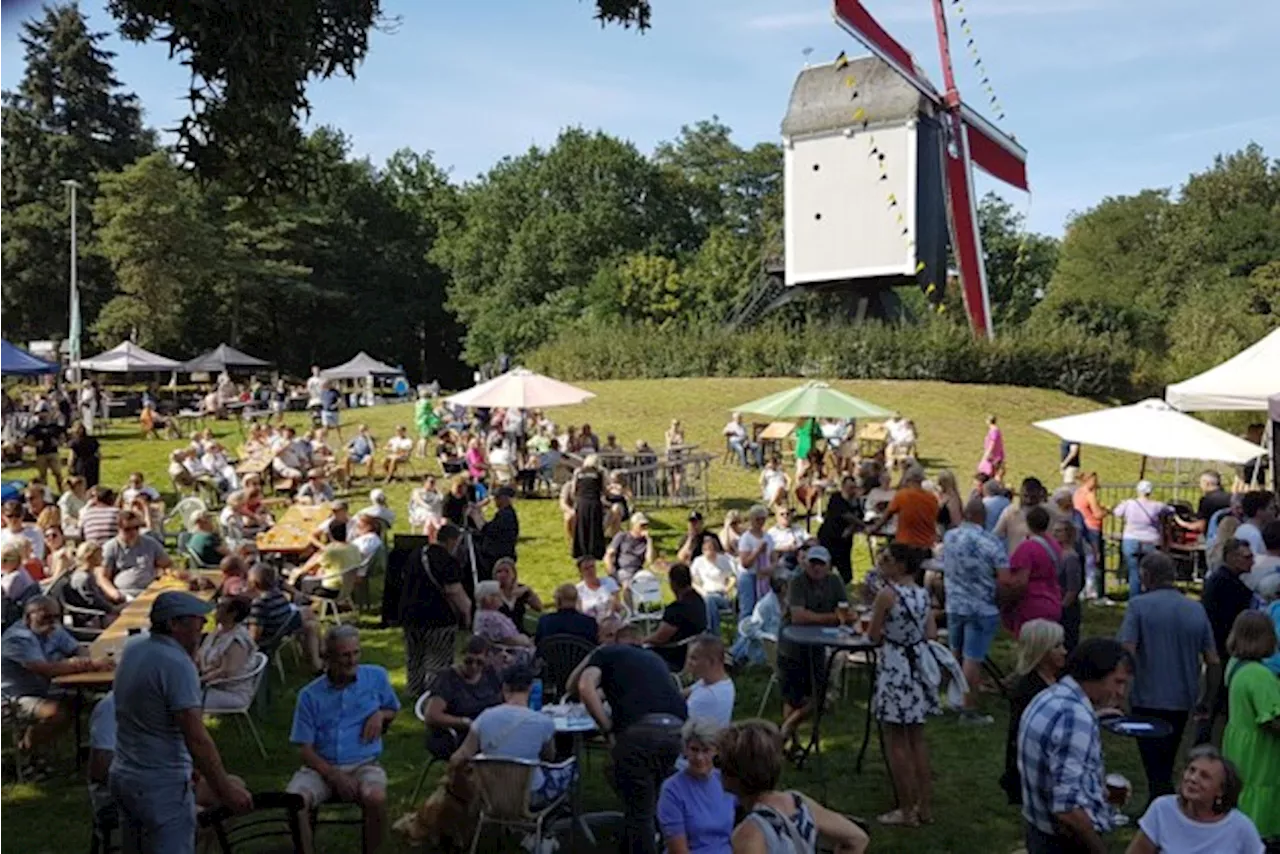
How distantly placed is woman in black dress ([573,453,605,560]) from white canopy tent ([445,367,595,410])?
3.44m

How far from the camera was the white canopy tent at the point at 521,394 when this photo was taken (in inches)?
717

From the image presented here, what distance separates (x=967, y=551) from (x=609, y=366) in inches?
1194

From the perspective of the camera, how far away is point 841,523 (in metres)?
12.6

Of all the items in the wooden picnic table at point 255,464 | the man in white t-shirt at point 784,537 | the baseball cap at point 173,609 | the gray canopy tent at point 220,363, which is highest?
the gray canopy tent at point 220,363

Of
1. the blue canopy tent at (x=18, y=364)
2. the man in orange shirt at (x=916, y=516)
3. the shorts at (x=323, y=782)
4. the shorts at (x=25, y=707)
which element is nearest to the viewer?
the shorts at (x=323, y=782)

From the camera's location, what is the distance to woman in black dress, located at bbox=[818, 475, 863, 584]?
12.6 metres

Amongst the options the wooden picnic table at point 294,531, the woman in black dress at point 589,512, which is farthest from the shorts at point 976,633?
the wooden picnic table at point 294,531

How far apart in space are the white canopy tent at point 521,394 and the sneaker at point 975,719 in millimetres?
10121

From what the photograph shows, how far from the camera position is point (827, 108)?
40.6 m

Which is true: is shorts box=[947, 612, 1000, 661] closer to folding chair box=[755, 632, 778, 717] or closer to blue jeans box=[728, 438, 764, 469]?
folding chair box=[755, 632, 778, 717]

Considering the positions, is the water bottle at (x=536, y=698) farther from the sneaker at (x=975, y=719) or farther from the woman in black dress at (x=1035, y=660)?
the sneaker at (x=975, y=719)

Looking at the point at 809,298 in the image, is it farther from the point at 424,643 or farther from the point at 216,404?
the point at 424,643

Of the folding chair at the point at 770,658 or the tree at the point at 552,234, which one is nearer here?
the folding chair at the point at 770,658

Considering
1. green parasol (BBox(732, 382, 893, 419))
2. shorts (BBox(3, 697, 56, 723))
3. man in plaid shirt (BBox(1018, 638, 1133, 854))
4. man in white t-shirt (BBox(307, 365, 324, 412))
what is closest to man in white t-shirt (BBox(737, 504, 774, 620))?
shorts (BBox(3, 697, 56, 723))
